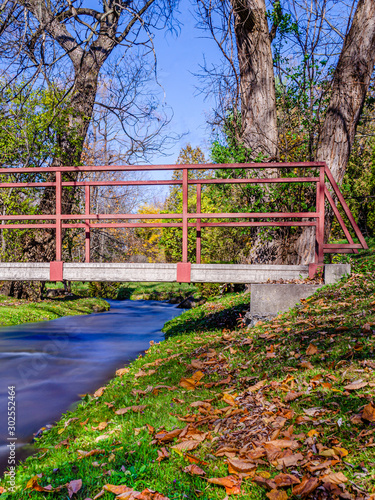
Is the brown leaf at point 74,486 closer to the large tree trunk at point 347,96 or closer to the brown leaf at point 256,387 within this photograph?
the brown leaf at point 256,387

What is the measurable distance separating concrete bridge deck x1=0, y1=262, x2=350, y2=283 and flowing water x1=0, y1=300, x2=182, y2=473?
5.18 feet

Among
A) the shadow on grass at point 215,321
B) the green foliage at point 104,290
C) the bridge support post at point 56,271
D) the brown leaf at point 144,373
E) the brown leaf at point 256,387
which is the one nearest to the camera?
the brown leaf at point 256,387

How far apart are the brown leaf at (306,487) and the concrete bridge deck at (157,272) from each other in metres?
4.19

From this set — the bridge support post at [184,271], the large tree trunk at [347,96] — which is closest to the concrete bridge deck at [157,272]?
the bridge support post at [184,271]

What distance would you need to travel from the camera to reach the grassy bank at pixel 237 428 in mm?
2332

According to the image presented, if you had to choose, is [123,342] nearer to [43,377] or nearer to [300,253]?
[43,377]


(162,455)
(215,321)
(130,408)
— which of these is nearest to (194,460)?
(162,455)

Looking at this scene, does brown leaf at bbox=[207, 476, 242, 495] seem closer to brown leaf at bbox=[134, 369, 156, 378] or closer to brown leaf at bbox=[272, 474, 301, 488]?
brown leaf at bbox=[272, 474, 301, 488]

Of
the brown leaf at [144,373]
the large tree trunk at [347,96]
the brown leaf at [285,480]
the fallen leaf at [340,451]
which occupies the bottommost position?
the brown leaf at [144,373]

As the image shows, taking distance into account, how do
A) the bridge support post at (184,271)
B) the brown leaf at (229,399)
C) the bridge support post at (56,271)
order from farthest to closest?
the bridge support post at (56,271) → the bridge support post at (184,271) → the brown leaf at (229,399)

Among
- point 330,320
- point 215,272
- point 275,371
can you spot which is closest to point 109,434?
point 275,371

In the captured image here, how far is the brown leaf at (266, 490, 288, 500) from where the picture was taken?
7.02 feet

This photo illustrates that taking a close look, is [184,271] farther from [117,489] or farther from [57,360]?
[117,489]

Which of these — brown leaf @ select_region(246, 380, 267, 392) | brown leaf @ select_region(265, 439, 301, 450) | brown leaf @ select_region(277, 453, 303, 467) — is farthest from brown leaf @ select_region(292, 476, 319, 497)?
brown leaf @ select_region(246, 380, 267, 392)
